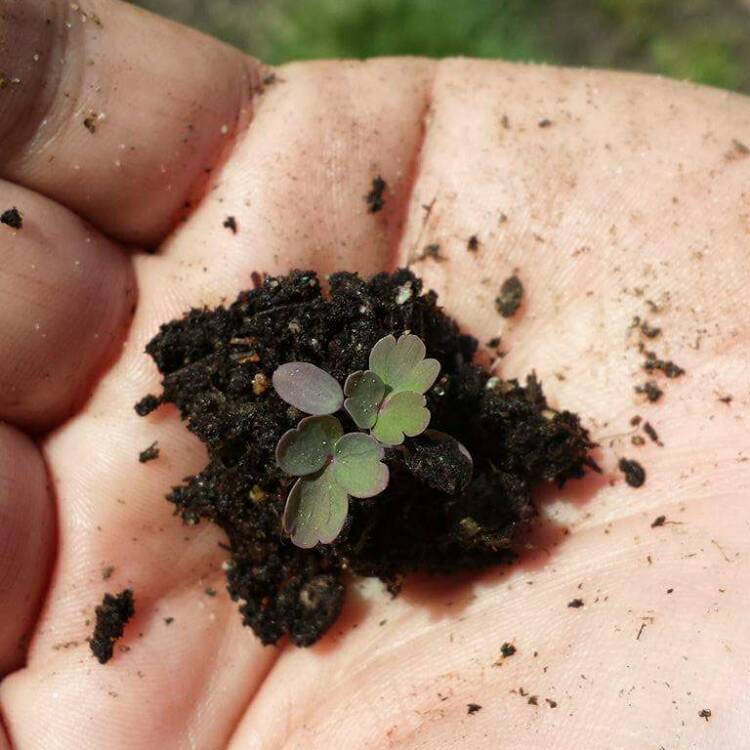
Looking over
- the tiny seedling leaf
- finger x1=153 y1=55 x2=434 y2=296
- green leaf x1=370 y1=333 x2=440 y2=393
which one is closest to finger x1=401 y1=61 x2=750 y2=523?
finger x1=153 y1=55 x2=434 y2=296

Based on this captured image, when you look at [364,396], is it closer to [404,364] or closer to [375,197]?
[404,364]

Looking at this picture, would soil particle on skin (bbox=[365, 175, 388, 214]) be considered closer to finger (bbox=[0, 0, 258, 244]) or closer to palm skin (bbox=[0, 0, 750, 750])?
palm skin (bbox=[0, 0, 750, 750])

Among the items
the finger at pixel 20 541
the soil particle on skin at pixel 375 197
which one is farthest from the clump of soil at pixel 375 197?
the finger at pixel 20 541

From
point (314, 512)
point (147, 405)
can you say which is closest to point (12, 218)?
point (147, 405)

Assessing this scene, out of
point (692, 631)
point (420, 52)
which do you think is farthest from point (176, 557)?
point (420, 52)

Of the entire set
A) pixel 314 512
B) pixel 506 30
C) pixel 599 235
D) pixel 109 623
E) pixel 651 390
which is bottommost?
pixel 109 623

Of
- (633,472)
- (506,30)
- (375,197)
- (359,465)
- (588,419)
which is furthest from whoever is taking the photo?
(506,30)
